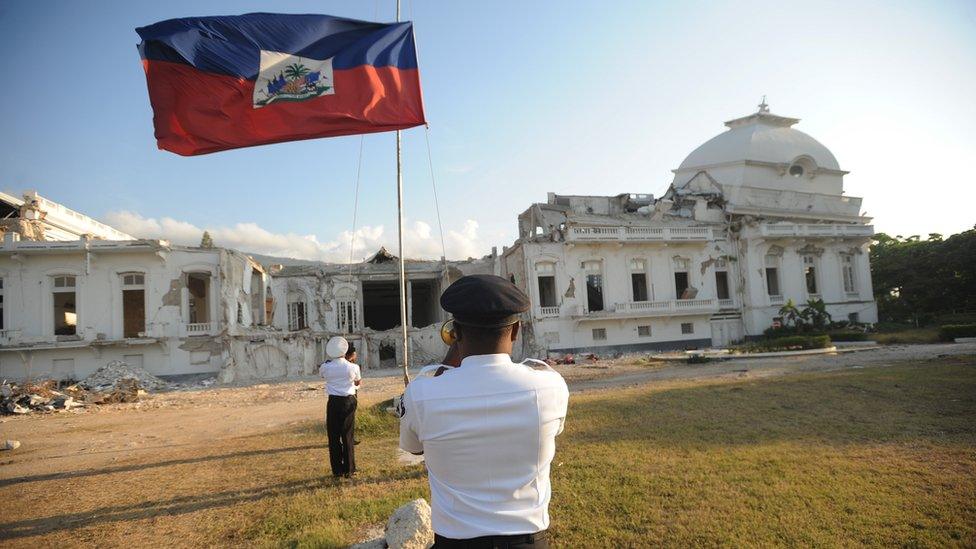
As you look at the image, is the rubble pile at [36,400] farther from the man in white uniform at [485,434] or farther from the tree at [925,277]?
the tree at [925,277]

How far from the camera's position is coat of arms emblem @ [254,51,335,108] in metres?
6.58

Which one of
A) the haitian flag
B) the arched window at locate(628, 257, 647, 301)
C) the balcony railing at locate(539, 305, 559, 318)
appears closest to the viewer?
the haitian flag

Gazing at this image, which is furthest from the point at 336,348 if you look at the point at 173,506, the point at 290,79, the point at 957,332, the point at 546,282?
the point at 957,332

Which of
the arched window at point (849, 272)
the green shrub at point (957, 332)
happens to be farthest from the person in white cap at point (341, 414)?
the arched window at point (849, 272)

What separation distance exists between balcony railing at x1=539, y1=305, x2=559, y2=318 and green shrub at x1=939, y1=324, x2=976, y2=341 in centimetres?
1732

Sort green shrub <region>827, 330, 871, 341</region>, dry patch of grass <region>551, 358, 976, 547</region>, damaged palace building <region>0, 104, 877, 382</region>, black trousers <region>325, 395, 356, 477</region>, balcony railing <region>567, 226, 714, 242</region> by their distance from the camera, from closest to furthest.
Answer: dry patch of grass <region>551, 358, 976, 547</region>
black trousers <region>325, 395, 356, 477</region>
damaged palace building <region>0, 104, 877, 382</region>
green shrub <region>827, 330, 871, 341</region>
balcony railing <region>567, 226, 714, 242</region>

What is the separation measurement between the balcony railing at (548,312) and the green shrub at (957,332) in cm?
1732

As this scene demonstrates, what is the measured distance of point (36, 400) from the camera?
1542 cm

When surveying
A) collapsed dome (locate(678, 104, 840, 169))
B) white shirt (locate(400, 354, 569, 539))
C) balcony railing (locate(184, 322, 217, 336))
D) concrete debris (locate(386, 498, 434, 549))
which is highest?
collapsed dome (locate(678, 104, 840, 169))

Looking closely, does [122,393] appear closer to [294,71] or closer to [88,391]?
[88,391]

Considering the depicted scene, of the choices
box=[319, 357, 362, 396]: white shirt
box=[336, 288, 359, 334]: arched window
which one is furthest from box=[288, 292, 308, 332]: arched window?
box=[319, 357, 362, 396]: white shirt

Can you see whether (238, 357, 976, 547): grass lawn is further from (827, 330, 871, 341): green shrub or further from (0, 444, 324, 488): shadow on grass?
(827, 330, 871, 341): green shrub

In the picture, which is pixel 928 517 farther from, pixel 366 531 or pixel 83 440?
pixel 83 440

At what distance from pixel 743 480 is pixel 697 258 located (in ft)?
84.9
